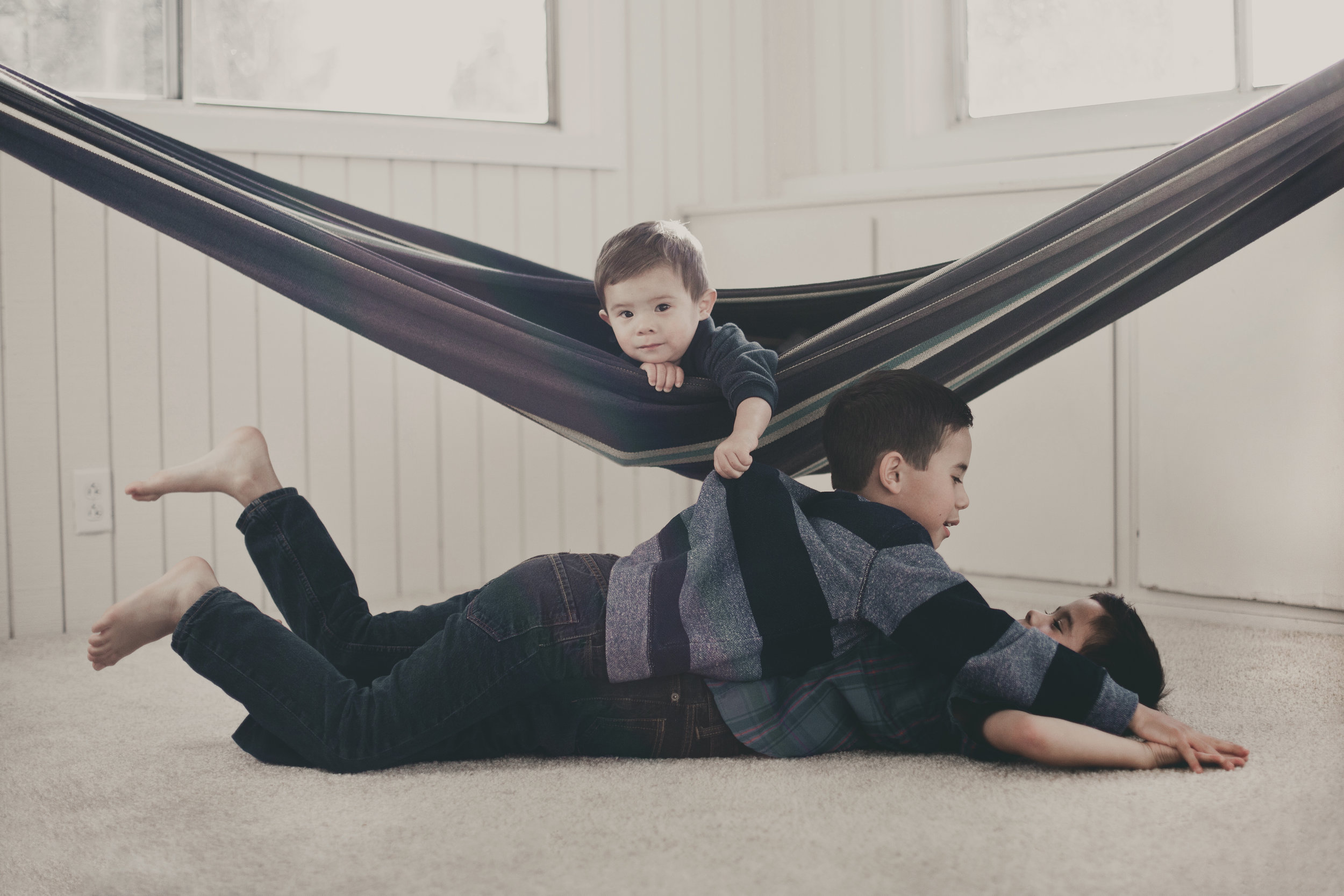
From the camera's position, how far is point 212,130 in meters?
1.96

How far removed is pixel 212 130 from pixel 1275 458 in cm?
203

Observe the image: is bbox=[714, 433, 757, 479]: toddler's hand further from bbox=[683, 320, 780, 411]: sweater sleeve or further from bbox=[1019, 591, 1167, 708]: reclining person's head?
bbox=[1019, 591, 1167, 708]: reclining person's head

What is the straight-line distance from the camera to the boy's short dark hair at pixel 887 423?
1.09m

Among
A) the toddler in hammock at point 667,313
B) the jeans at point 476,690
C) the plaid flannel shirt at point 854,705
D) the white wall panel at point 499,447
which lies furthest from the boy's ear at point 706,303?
the white wall panel at point 499,447

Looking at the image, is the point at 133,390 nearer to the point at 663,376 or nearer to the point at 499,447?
the point at 499,447

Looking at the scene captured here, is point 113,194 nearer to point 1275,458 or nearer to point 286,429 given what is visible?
point 286,429

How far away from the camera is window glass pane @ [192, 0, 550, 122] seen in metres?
2.06

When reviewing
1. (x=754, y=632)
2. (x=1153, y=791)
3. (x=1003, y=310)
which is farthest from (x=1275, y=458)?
(x=754, y=632)

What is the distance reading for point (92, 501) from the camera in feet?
6.26

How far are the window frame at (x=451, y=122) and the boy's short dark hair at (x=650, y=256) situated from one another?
3.25 ft

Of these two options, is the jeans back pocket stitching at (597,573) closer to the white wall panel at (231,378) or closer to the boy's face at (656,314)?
the boy's face at (656,314)

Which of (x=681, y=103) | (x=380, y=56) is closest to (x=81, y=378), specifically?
(x=380, y=56)

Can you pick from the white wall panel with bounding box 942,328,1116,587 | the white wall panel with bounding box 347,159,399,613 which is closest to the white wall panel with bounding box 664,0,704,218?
the white wall panel with bounding box 347,159,399,613

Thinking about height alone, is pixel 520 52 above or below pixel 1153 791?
above
